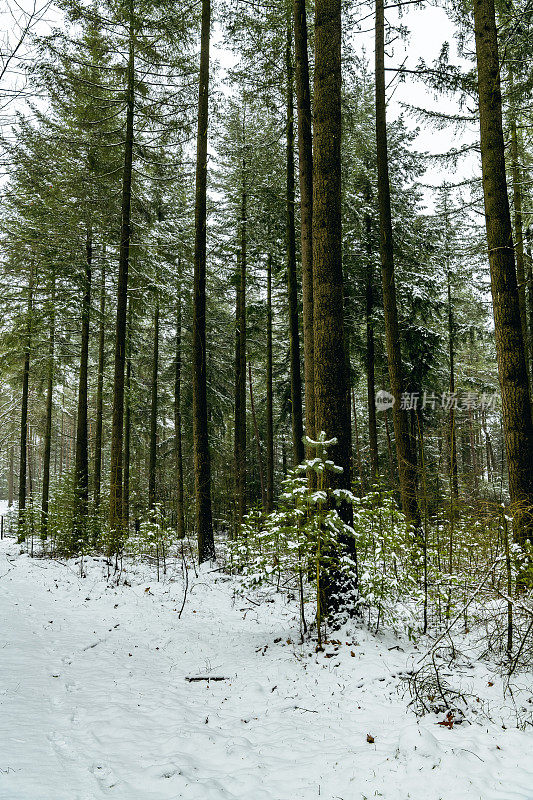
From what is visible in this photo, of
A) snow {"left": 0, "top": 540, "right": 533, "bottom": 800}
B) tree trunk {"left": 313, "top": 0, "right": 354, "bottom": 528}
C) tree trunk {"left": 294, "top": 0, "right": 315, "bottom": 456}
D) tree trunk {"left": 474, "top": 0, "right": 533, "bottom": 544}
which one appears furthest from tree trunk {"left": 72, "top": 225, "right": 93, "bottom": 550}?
tree trunk {"left": 474, "top": 0, "right": 533, "bottom": 544}

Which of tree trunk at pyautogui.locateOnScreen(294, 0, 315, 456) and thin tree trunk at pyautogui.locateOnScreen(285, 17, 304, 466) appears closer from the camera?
tree trunk at pyautogui.locateOnScreen(294, 0, 315, 456)

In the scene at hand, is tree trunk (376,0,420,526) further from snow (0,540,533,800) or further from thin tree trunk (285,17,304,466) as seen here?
snow (0,540,533,800)

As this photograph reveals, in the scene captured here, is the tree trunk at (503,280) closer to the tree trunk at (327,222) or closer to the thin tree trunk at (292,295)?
the tree trunk at (327,222)

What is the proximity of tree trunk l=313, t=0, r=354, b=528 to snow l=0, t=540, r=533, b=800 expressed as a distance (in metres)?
2.44

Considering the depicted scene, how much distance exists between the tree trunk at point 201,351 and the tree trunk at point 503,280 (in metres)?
5.37

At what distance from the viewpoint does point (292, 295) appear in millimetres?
10312

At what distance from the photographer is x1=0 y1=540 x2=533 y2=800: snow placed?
8.43ft

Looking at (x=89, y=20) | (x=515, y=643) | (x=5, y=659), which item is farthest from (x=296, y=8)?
(x=5, y=659)

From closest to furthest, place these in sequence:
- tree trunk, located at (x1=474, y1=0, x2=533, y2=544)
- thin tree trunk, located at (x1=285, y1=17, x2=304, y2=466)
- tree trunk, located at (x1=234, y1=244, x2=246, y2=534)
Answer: tree trunk, located at (x1=474, y1=0, x2=533, y2=544) → thin tree trunk, located at (x1=285, y1=17, x2=304, y2=466) → tree trunk, located at (x1=234, y1=244, x2=246, y2=534)

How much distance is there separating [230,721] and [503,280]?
6071 mm

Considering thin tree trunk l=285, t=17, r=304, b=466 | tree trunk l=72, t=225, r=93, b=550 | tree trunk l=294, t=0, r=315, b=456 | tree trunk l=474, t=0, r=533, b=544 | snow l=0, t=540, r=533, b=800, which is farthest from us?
tree trunk l=72, t=225, r=93, b=550

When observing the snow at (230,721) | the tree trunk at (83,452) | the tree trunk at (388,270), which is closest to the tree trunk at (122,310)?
the tree trunk at (83,452)

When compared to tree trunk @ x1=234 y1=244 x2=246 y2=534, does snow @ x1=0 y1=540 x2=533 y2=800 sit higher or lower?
lower

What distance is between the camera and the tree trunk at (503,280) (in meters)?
5.68
